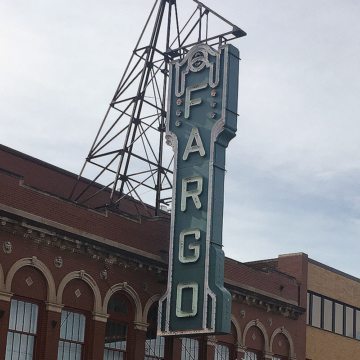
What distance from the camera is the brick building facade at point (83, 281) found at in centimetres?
2797

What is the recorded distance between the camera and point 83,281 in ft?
99.1

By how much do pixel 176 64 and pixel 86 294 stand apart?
31.1 feet

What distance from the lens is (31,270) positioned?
28547mm

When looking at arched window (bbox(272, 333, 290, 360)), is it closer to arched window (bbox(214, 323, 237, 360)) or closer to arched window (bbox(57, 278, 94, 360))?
arched window (bbox(214, 323, 237, 360))

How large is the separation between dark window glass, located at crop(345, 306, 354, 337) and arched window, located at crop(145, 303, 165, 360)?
601 inches

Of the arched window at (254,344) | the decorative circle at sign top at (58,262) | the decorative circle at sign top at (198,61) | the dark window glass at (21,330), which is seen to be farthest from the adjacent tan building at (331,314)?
the dark window glass at (21,330)

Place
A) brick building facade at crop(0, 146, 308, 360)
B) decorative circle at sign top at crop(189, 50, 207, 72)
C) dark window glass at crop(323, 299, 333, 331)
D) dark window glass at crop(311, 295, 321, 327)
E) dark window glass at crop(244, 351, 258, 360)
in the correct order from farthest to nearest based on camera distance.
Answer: dark window glass at crop(323, 299, 333, 331), dark window glass at crop(311, 295, 321, 327), dark window glass at crop(244, 351, 258, 360), decorative circle at sign top at crop(189, 50, 207, 72), brick building facade at crop(0, 146, 308, 360)

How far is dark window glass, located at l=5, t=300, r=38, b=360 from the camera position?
90.4ft

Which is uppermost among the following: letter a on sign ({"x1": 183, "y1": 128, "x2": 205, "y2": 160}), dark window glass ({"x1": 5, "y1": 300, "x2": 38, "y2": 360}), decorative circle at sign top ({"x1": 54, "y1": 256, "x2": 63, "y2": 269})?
letter a on sign ({"x1": 183, "y1": 128, "x2": 205, "y2": 160})

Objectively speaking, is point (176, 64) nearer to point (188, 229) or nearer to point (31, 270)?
point (188, 229)

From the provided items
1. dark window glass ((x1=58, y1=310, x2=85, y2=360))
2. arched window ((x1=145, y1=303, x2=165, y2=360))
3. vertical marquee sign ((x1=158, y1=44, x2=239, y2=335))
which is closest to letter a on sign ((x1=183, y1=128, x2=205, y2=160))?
vertical marquee sign ((x1=158, y1=44, x2=239, y2=335))

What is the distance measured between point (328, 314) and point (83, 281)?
58.2ft

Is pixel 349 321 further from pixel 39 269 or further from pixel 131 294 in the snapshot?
pixel 39 269

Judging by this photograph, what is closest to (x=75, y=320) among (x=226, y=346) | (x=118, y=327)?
(x=118, y=327)
